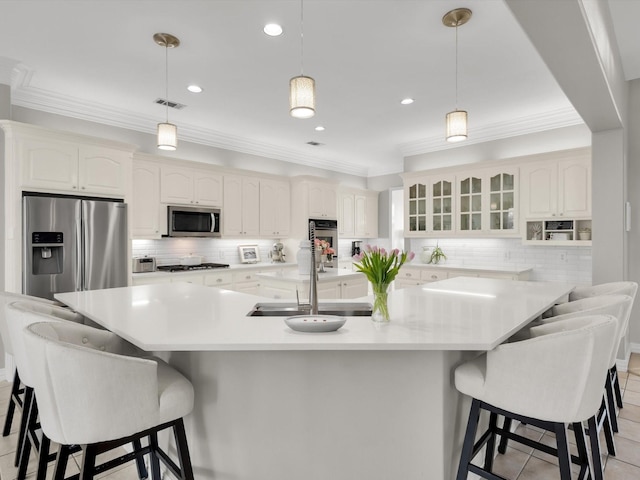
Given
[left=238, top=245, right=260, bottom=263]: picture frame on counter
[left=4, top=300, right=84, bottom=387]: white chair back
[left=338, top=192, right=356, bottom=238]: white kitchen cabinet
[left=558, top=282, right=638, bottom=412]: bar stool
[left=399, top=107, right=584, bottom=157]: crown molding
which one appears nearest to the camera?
[left=4, top=300, right=84, bottom=387]: white chair back

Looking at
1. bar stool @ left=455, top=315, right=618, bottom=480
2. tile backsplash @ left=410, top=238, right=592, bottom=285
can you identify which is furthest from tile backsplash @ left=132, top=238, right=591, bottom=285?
bar stool @ left=455, top=315, right=618, bottom=480

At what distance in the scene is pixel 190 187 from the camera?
5059mm

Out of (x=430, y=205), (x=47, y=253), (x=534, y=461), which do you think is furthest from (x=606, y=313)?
(x=47, y=253)

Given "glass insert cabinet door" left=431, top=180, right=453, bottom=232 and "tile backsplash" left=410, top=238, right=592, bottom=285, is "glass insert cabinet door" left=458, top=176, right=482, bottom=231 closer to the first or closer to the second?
"glass insert cabinet door" left=431, top=180, right=453, bottom=232

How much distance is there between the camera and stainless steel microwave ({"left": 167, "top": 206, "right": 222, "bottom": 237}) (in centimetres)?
486

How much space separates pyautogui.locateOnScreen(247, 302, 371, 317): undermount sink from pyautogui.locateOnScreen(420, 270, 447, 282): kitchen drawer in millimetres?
3533

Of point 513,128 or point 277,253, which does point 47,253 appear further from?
point 513,128

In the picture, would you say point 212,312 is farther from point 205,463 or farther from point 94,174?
point 94,174

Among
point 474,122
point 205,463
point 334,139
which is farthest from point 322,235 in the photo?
point 205,463

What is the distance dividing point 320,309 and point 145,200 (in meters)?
3.29

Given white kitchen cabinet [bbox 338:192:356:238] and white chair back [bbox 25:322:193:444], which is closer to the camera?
white chair back [bbox 25:322:193:444]

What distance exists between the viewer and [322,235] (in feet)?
22.0

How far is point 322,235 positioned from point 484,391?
17.1ft

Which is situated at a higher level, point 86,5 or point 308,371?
point 86,5
